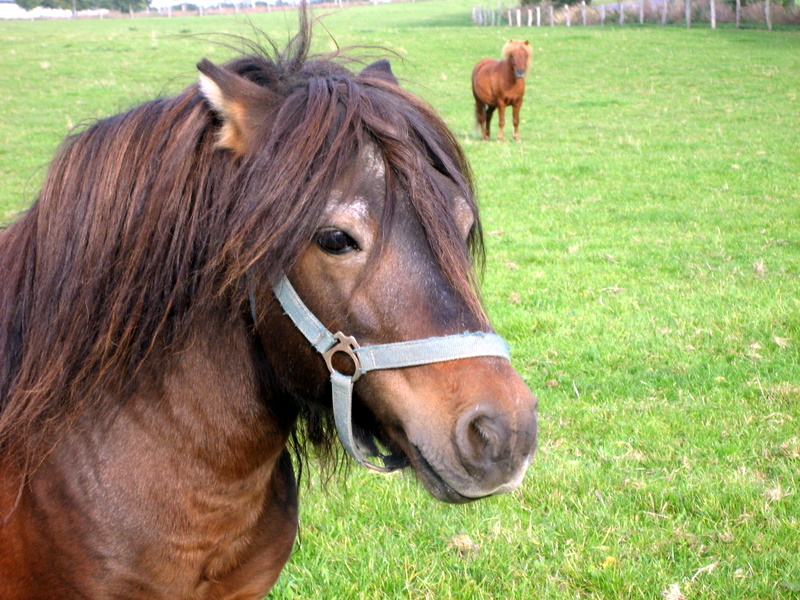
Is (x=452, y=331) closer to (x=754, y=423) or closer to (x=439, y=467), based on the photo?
(x=439, y=467)

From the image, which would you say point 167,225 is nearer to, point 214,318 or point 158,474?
point 214,318

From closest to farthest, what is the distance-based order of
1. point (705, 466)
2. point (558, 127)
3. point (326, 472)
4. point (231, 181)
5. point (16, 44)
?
point (231, 181) → point (326, 472) → point (705, 466) → point (558, 127) → point (16, 44)

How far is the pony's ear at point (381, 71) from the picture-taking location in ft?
7.06

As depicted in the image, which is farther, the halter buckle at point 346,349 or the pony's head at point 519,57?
the pony's head at point 519,57

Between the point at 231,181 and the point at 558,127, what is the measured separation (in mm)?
15387

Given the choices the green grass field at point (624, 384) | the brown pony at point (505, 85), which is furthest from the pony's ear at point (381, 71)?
the brown pony at point (505, 85)

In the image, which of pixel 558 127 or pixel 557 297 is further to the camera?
pixel 558 127

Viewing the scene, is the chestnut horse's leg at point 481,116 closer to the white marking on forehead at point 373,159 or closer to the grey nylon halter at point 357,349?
the white marking on forehead at point 373,159

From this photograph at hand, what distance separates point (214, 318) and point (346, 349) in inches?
16.1

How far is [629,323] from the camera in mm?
5773

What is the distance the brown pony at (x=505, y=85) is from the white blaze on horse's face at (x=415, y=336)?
45.9 ft

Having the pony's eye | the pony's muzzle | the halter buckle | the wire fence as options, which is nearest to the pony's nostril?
the pony's muzzle

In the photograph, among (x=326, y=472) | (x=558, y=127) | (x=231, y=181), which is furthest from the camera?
(x=558, y=127)

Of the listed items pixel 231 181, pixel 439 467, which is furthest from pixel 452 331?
pixel 231 181
